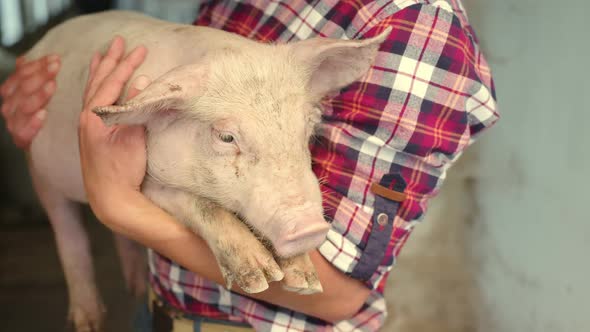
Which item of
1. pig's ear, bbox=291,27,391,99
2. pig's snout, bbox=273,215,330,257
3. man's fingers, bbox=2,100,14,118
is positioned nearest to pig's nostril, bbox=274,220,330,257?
pig's snout, bbox=273,215,330,257

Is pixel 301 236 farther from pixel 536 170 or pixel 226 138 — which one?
pixel 536 170

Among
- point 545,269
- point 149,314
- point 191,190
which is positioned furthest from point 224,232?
point 545,269

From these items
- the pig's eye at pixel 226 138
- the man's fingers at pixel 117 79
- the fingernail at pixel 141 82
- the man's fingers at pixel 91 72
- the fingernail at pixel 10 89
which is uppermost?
the pig's eye at pixel 226 138

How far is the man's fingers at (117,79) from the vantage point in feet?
3.01

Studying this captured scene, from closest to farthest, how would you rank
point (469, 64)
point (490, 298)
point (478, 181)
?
point (469, 64)
point (490, 298)
point (478, 181)

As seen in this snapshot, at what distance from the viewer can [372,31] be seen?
914 mm

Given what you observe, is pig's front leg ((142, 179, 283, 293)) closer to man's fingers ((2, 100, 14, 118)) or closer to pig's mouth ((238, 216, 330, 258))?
pig's mouth ((238, 216, 330, 258))

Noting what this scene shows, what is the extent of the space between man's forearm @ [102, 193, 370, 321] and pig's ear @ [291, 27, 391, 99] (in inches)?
9.8

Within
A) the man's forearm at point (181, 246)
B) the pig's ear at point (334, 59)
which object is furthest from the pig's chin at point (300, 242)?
the pig's ear at point (334, 59)

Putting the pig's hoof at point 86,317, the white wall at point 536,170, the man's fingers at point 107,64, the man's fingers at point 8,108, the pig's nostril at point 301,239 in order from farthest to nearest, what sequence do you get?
the pig's hoof at point 86,317
the man's fingers at point 8,108
the white wall at point 536,170
the man's fingers at point 107,64
the pig's nostril at point 301,239

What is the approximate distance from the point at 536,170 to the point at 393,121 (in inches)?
22.8

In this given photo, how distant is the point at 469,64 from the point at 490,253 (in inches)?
29.8

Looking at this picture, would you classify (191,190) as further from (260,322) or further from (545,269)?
(545,269)

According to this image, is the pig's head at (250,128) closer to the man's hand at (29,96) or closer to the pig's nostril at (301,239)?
the pig's nostril at (301,239)
